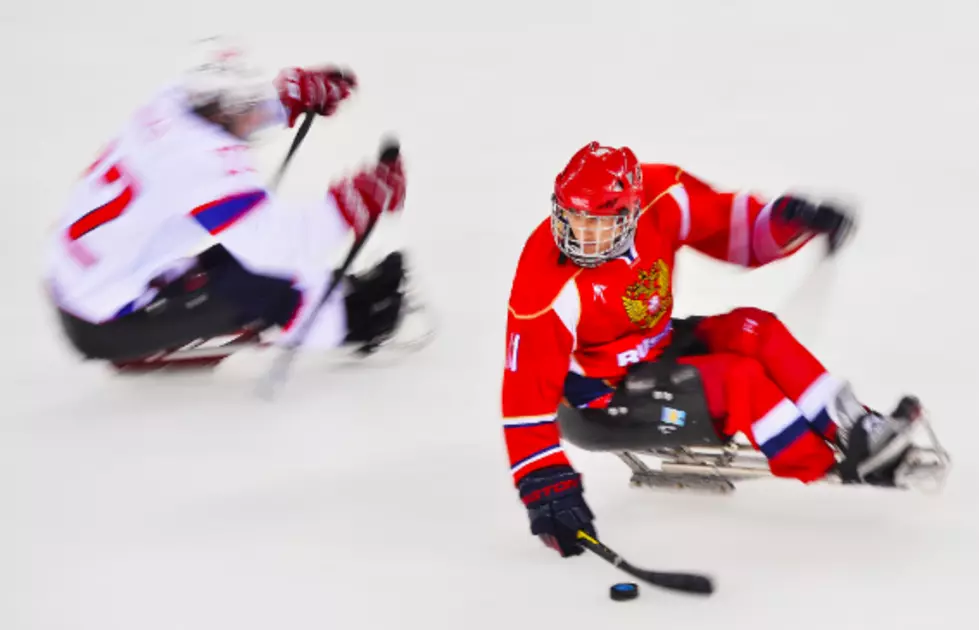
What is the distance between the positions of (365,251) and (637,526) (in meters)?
1.77

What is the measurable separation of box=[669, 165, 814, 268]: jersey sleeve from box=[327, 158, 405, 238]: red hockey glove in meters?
0.99

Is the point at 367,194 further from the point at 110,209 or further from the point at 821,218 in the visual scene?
the point at 821,218

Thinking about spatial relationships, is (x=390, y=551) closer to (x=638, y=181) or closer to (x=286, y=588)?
(x=286, y=588)

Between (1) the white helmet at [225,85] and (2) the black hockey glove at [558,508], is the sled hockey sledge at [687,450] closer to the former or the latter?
(2) the black hockey glove at [558,508]

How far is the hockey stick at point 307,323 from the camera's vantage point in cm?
368

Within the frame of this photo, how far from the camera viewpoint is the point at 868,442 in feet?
8.54

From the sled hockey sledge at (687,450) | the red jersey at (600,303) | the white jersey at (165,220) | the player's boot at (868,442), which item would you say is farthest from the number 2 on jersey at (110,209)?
the player's boot at (868,442)

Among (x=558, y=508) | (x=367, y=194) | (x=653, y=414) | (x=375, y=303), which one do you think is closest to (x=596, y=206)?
(x=653, y=414)

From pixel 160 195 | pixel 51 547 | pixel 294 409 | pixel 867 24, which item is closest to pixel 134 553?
pixel 51 547

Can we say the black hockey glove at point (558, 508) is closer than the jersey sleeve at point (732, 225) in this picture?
Yes

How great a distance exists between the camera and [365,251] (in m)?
4.42

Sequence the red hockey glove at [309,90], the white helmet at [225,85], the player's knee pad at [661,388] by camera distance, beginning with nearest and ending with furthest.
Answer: the player's knee pad at [661,388]
the white helmet at [225,85]
the red hockey glove at [309,90]

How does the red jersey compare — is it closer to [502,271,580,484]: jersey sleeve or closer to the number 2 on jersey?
[502,271,580,484]: jersey sleeve

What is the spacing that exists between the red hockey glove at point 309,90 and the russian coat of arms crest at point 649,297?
1452 millimetres
